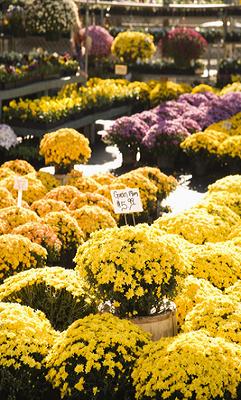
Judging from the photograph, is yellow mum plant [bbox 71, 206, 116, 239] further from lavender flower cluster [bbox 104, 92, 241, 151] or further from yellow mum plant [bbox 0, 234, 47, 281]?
lavender flower cluster [bbox 104, 92, 241, 151]

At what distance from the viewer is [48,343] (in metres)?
Answer: 5.90

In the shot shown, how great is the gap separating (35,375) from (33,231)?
8.71ft

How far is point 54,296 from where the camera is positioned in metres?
6.55

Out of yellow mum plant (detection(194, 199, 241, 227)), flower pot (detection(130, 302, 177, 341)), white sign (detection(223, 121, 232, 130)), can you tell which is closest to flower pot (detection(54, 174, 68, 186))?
yellow mum plant (detection(194, 199, 241, 227))

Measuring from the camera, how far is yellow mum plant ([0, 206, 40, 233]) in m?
8.62

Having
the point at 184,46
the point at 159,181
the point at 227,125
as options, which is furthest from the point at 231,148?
the point at 184,46

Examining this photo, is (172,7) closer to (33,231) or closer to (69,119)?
(69,119)

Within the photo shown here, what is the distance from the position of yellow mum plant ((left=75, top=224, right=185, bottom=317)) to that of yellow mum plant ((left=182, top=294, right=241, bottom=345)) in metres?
0.24

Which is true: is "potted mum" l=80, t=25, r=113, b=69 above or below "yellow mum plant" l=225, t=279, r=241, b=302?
below

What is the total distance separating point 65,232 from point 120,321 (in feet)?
9.76

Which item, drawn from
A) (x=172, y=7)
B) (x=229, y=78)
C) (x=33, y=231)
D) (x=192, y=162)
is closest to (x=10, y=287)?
(x=33, y=231)

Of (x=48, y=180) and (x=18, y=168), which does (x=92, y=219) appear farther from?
(x=18, y=168)

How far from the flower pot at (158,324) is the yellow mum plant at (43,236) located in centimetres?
212

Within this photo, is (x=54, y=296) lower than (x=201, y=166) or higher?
higher
